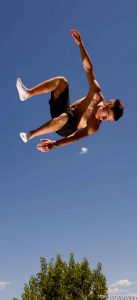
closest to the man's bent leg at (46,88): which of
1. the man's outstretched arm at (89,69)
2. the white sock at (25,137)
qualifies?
the man's outstretched arm at (89,69)

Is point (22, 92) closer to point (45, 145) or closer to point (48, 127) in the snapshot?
point (48, 127)

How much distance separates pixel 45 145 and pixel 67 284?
24.6 m

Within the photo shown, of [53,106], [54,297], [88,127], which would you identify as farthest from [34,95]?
[54,297]

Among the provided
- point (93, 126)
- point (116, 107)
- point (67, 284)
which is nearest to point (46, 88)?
point (93, 126)

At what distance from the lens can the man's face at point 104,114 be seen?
648 cm

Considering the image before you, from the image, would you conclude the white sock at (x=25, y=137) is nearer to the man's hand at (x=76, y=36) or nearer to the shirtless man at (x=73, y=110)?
the shirtless man at (x=73, y=110)

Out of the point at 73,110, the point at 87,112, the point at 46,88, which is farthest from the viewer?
the point at 73,110

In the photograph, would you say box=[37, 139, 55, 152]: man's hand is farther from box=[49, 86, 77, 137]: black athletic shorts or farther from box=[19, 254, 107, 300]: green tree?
box=[19, 254, 107, 300]: green tree

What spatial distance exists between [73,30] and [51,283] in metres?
25.7

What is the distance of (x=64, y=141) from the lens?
6.82 m

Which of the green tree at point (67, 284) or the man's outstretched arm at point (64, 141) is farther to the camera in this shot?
the green tree at point (67, 284)

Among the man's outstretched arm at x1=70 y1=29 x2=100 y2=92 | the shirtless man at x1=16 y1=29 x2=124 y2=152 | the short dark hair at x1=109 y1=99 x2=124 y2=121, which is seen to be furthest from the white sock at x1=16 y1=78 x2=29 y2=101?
the short dark hair at x1=109 y1=99 x2=124 y2=121

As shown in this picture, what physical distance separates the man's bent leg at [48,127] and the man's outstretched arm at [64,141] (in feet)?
0.79

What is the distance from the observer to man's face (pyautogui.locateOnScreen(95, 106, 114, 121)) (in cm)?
648
